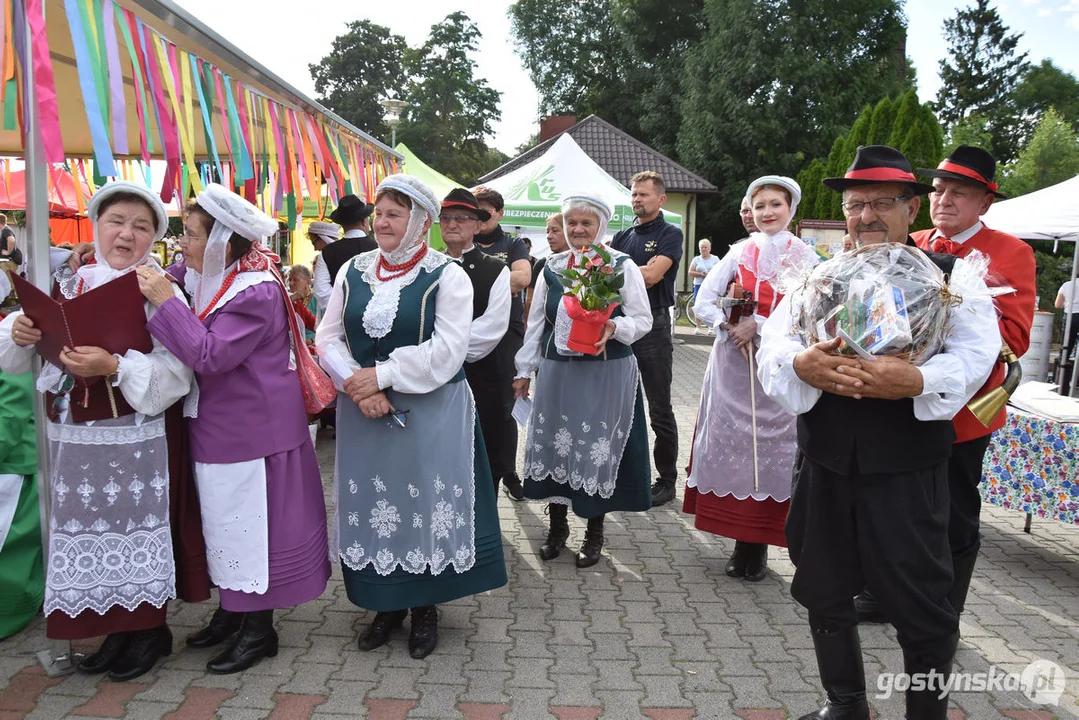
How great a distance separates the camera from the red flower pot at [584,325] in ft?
13.8

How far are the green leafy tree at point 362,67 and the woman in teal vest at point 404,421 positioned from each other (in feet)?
171

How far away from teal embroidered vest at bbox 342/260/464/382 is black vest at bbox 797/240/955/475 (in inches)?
63.3

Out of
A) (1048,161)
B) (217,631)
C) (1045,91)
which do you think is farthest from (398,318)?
(1045,91)

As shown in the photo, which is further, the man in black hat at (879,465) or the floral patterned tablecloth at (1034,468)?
the floral patterned tablecloth at (1034,468)

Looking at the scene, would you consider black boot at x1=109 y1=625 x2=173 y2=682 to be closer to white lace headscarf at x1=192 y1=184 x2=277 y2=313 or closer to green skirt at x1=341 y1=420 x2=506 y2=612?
green skirt at x1=341 y1=420 x2=506 y2=612

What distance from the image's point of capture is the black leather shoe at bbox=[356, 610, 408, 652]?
140 inches

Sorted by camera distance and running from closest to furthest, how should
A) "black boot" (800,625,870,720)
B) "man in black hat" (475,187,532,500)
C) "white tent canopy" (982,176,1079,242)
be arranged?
"black boot" (800,625,870,720) → "man in black hat" (475,187,532,500) → "white tent canopy" (982,176,1079,242)

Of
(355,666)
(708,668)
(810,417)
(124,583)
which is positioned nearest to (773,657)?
(708,668)

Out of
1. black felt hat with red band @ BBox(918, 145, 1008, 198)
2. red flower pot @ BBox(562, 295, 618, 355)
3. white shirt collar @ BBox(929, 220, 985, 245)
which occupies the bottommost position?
red flower pot @ BBox(562, 295, 618, 355)

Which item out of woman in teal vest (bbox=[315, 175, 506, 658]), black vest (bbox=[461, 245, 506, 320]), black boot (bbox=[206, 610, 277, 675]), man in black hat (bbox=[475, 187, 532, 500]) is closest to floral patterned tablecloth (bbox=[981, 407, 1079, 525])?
man in black hat (bbox=[475, 187, 532, 500])

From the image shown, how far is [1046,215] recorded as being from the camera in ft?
29.5

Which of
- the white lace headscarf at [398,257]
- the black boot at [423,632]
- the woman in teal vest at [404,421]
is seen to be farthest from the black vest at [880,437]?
the black boot at [423,632]

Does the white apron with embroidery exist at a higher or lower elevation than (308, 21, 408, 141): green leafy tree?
lower

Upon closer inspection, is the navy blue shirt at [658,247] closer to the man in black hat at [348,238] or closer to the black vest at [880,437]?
the man in black hat at [348,238]
